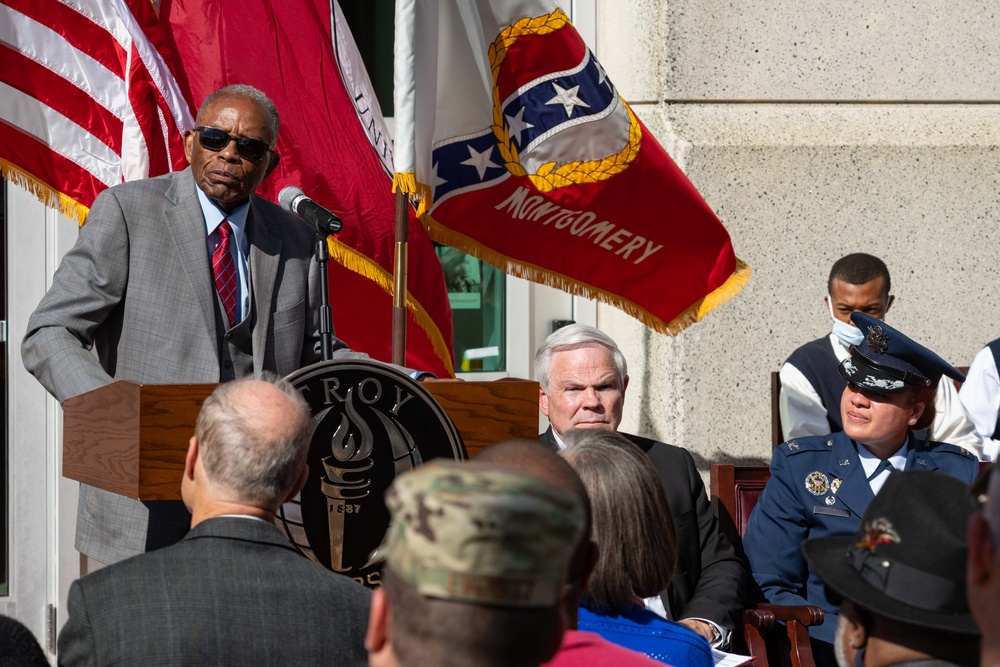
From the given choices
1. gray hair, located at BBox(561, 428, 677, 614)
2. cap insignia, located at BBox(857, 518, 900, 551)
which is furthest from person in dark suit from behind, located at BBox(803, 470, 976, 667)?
gray hair, located at BBox(561, 428, 677, 614)

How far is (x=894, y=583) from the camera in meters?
1.82

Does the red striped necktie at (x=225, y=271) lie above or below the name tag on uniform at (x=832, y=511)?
above

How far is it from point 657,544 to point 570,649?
19.3 inches

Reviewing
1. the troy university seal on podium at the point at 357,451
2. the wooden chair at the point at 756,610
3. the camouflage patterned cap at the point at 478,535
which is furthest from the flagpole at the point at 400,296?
the camouflage patterned cap at the point at 478,535

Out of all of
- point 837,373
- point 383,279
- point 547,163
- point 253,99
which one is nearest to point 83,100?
point 383,279

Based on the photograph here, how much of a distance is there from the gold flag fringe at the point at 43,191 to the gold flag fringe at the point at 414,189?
44.1 inches

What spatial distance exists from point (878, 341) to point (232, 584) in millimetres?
2674

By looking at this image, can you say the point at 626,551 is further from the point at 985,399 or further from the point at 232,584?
the point at 985,399

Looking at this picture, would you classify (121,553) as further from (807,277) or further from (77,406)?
(807,277)

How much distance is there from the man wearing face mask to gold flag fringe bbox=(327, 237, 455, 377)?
1.44 meters

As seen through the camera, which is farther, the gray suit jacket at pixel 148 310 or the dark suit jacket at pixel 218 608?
the gray suit jacket at pixel 148 310

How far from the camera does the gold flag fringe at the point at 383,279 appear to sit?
4.87 m

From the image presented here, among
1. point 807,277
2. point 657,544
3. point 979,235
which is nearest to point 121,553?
point 657,544

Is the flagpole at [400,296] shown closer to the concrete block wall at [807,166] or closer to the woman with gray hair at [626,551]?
the woman with gray hair at [626,551]
